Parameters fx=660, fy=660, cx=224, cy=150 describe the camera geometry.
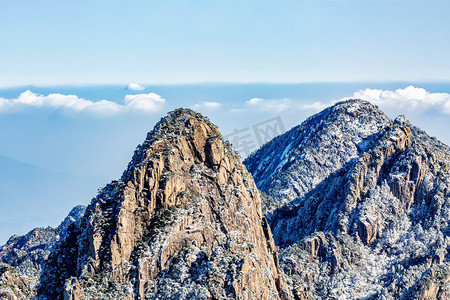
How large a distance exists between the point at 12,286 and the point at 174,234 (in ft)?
133

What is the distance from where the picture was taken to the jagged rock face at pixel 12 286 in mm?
117375

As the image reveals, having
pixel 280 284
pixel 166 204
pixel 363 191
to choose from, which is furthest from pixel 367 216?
pixel 166 204

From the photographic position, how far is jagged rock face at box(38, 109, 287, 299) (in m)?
96.8

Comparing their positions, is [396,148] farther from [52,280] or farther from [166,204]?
[52,280]

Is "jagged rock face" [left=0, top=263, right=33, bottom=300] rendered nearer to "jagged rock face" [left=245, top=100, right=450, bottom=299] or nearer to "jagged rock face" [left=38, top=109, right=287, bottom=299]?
"jagged rock face" [left=38, top=109, right=287, bottom=299]

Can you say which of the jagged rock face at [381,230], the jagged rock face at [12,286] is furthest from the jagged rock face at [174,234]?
the jagged rock face at [381,230]

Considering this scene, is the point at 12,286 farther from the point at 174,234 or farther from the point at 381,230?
the point at 381,230

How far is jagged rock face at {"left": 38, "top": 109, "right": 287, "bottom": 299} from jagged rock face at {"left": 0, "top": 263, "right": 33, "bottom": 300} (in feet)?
56.4

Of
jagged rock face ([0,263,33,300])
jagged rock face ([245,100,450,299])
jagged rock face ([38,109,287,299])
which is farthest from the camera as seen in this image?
jagged rock face ([245,100,450,299])

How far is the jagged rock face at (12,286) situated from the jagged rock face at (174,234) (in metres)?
17.2

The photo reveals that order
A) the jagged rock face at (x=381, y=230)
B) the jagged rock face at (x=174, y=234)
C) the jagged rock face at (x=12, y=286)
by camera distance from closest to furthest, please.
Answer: the jagged rock face at (x=174, y=234) < the jagged rock face at (x=12, y=286) < the jagged rock face at (x=381, y=230)

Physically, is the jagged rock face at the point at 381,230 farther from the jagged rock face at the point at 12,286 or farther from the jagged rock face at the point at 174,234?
the jagged rock face at the point at 12,286

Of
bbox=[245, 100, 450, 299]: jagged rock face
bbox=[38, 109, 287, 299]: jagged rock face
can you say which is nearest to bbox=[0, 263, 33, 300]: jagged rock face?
bbox=[38, 109, 287, 299]: jagged rock face

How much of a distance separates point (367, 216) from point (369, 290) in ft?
81.7
